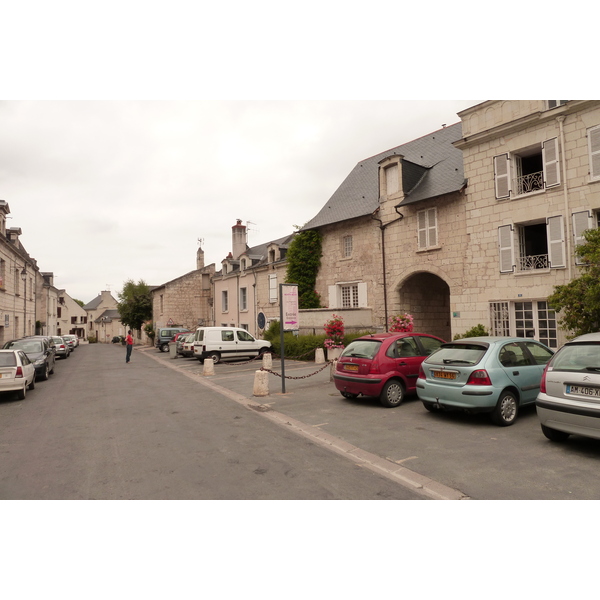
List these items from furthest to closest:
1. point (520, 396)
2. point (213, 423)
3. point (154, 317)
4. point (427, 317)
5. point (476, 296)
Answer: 1. point (154, 317)
2. point (427, 317)
3. point (476, 296)
4. point (213, 423)
5. point (520, 396)

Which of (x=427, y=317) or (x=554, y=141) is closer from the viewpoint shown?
(x=554, y=141)

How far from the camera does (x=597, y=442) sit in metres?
6.02

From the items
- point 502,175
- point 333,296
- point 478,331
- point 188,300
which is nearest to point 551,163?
point 502,175

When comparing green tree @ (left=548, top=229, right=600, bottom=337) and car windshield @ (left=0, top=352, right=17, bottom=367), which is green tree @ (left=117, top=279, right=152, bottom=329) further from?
green tree @ (left=548, top=229, right=600, bottom=337)

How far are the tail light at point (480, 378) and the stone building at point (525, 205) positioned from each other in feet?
24.4

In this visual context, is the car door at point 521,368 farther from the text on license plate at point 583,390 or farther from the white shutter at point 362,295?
the white shutter at point 362,295

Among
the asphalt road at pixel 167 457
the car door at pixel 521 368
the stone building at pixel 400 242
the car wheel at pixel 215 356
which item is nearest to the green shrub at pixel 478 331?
the stone building at pixel 400 242

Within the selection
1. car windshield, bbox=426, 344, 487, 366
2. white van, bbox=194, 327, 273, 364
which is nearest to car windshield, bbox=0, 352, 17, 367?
white van, bbox=194, 327, 273, 364

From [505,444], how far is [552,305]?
723cm

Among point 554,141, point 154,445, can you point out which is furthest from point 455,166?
point 154,445

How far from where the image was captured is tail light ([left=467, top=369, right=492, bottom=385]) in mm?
6883

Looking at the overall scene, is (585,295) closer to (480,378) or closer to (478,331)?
(478,331)

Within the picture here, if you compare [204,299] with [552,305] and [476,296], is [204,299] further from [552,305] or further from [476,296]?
[552,305]

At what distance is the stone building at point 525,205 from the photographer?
12336 mm
